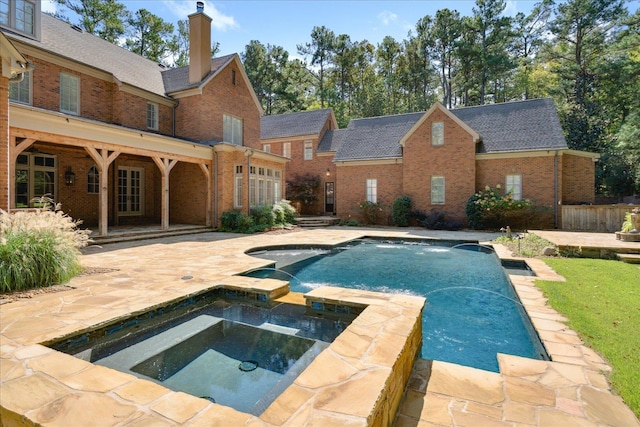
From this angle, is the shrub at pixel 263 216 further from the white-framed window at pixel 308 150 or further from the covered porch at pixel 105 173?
the white-framed window at pixel 308 150

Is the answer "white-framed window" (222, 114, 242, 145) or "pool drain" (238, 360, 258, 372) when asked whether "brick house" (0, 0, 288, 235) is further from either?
"pool drain" (238, 360, 258, 372)

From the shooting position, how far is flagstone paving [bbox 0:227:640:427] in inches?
77.4

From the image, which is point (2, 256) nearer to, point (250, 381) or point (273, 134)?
point (250, 381)

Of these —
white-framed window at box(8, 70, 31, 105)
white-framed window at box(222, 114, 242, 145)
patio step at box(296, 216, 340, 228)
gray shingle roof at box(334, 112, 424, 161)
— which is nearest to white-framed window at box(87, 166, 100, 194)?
white-framed window at box(8, 70, 31, 105)

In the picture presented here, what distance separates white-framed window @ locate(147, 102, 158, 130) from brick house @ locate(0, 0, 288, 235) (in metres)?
0.05

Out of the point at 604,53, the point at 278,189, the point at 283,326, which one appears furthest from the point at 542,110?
the point at 283,326

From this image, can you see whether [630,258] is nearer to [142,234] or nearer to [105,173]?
[142,234]

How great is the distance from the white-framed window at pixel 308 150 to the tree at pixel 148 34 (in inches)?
635

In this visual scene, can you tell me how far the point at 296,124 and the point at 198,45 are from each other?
10897 millimetres

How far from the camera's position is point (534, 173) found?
15.9 metres

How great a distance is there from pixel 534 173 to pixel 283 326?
16.5m

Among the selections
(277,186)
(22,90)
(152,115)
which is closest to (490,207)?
(277,186)

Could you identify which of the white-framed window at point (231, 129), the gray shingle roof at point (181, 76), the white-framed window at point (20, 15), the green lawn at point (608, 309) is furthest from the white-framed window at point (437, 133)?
the white-framed window at point (20, 15)

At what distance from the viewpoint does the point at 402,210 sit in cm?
1786
